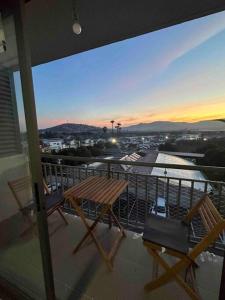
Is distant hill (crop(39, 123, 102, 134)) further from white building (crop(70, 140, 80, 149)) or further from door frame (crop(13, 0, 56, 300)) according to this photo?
door frame (crop(13, 0, 56, 300))

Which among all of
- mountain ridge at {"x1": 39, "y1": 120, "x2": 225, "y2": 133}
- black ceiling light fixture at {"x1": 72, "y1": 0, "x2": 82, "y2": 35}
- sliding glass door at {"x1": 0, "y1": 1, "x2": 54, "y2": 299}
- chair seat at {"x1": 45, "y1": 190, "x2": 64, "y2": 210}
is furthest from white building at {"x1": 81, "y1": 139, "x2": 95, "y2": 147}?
black ceiling light fixture at {"x1": 72, "y1": 0, "x2": 82, "y2": 35}

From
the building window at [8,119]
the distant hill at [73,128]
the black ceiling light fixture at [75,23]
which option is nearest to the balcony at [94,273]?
the building window at [8,119]

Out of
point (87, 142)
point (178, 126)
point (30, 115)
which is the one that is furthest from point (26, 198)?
point (178, 126)

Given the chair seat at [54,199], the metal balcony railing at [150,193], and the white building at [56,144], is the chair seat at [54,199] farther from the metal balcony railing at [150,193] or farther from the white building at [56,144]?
the white building at [56,144]

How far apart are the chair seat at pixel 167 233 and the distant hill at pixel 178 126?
41.3 inches

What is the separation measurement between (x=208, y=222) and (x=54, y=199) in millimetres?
1822

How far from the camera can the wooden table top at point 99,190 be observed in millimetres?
1854

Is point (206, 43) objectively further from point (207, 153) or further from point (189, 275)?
point (189, 275)

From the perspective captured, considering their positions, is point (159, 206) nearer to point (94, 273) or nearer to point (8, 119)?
point (94, 273)

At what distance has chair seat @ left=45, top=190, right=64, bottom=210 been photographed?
7.28 feet

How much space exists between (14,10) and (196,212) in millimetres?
2135

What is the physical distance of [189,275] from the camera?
5.36ft

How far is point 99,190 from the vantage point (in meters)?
2.05

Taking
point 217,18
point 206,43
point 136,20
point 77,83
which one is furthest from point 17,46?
point 77,83
